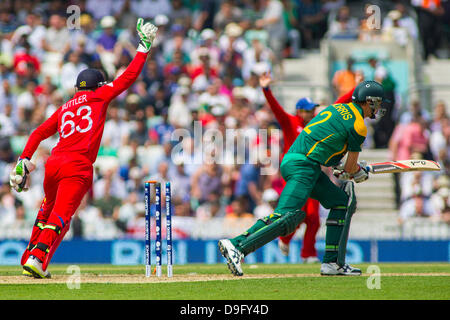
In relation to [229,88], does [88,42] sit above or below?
above

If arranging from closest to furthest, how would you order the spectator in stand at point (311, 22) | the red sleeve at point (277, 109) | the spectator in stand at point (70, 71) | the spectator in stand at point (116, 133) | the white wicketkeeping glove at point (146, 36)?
the white wicketkeeping glove at point (146, 36) → the red sleeve at point (277, 109) → the spectator in stand at point (116, 133) → the spectator in stand at point (70, 71) → the spectator in stand at point (311, 22)

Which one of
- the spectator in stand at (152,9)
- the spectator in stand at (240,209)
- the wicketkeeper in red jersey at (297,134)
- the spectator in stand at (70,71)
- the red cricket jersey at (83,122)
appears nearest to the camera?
the red cricket jersey at (83,122)

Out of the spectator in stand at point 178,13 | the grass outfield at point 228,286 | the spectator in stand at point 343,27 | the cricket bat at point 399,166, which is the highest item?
the spectator in stand at point 178,13

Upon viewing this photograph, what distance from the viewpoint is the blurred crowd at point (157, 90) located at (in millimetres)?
18812

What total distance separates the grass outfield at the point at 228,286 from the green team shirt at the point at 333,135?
57.3 inches

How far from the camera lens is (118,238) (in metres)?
17.7

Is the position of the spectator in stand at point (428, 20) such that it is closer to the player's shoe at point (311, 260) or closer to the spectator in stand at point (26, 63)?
the spectator in stand at point (26, 63)

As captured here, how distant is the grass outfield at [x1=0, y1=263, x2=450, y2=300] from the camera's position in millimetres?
8781

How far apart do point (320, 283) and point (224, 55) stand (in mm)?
12628

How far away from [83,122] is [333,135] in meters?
3.01

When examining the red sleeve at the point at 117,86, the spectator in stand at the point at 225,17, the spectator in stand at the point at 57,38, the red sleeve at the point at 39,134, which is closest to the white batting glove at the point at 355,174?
the red sleeve at the point at 117,86

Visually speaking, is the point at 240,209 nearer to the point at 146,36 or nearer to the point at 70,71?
the point at 70,71

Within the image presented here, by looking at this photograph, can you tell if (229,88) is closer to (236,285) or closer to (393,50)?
(393,50)
